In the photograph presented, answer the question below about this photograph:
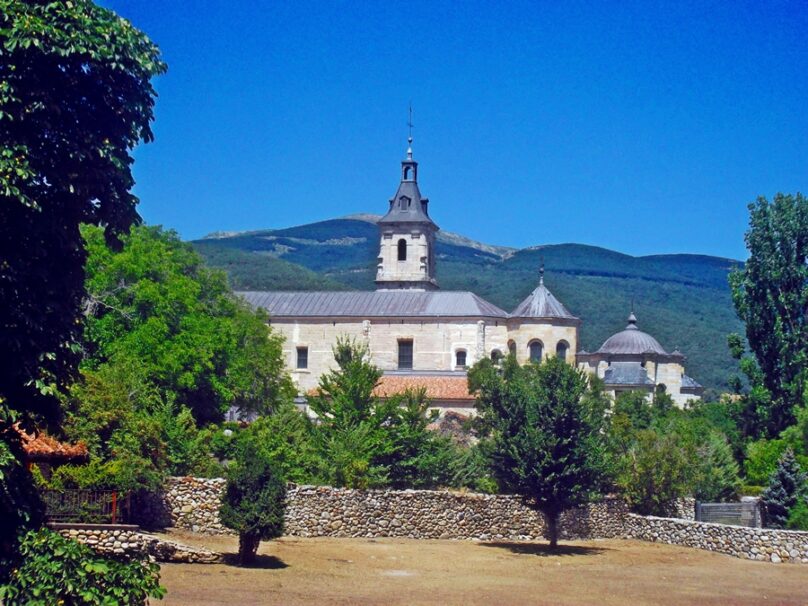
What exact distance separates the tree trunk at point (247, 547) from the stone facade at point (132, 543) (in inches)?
22.6

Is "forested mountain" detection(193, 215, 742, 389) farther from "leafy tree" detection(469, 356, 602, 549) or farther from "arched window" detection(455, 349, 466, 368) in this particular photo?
"leafy tree" detection(469, 356, 602, 549)

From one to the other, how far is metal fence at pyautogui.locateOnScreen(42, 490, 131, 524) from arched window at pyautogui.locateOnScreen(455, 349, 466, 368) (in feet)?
134

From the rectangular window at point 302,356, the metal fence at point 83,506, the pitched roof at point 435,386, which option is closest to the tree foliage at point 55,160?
the metal fence at point 83,506

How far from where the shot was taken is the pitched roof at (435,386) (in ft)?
166

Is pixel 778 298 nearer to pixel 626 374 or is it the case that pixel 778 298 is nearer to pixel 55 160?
pixel 626 374

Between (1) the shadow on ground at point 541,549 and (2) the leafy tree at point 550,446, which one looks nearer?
(1) the shadow on ground at point 541,549

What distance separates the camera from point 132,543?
67.6 ft

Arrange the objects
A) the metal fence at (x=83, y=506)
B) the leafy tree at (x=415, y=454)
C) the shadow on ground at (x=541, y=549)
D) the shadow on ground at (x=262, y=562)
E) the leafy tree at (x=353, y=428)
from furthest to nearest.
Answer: the leafy tree at (x=415, y=454) < the leafy tree at (x=353, y=428) < the shadow on ground at (x=541, y=549) < the shadow on ground at (x=262, y=562) < the metal fence at (x=83, y=506)

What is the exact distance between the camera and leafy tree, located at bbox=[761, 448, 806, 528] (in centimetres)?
2991

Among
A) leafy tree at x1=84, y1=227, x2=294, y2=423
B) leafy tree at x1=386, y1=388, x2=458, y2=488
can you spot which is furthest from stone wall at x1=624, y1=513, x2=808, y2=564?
leafy tree at x1=84, y1=227, x2=294, y2=423

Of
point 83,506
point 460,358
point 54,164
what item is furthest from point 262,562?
point 460,358

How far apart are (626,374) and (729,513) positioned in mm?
34854

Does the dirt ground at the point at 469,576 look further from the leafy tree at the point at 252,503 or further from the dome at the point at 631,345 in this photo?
the dome at the point at 631,345

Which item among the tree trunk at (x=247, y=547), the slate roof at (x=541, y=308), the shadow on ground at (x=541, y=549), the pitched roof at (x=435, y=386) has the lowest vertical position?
the shadow on ground at (x=541, y=549)
